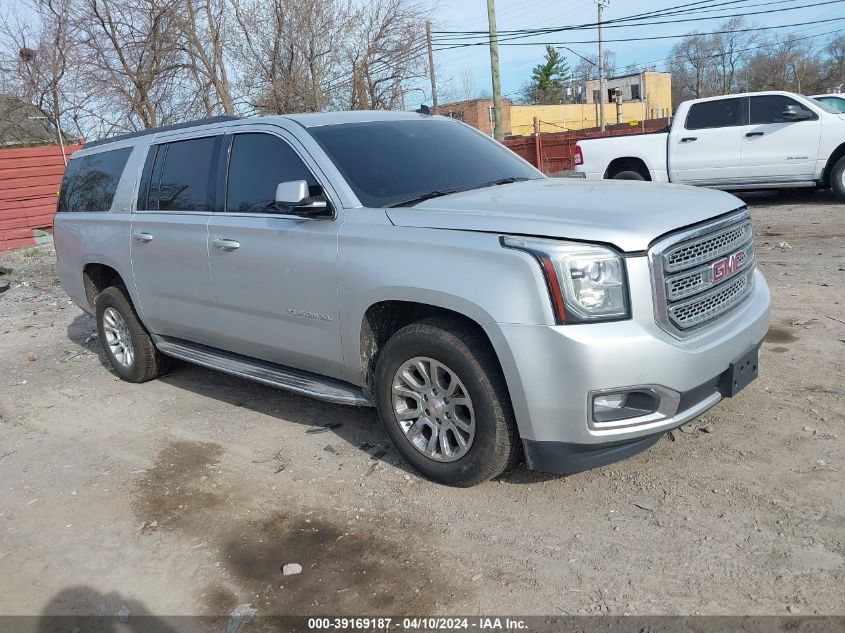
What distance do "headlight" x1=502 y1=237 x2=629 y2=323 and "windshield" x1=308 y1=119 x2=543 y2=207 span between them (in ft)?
3.80

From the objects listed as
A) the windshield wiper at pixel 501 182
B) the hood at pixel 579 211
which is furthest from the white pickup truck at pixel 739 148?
the hood at pixel 579 211

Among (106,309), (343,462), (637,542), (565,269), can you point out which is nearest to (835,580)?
(637,542)

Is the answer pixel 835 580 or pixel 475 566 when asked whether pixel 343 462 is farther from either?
pixel 835 580

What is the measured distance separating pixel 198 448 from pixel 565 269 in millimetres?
2777

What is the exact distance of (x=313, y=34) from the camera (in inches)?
906

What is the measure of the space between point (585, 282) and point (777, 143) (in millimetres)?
10037

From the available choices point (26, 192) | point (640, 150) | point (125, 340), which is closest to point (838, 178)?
point (640, 150)

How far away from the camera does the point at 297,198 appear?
154 inches

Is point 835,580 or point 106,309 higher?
point 106,309

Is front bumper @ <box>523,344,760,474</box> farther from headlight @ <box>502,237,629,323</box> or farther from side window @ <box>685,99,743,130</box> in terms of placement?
side window @ <box>685,99,743,130</box>

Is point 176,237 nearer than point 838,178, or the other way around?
point 176,237

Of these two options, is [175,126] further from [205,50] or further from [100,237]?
[205,50]

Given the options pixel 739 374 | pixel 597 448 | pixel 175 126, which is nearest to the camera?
pixel 597 448

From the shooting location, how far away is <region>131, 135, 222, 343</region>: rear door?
16.1 ft
